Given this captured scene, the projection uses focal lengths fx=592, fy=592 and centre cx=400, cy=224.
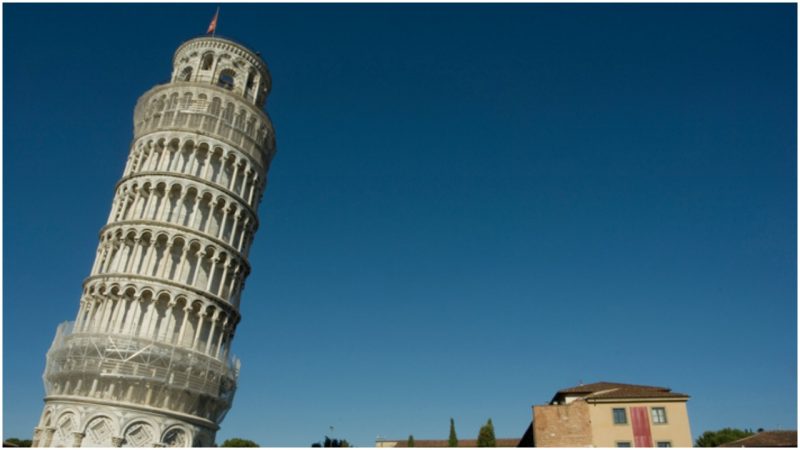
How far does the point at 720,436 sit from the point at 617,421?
1669 inches

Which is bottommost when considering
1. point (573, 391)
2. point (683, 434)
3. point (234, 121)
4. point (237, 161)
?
point (683, 434)

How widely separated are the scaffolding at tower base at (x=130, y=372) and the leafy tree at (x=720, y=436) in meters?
57.8

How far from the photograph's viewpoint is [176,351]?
94.0ft

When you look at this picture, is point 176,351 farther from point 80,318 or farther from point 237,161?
point 237,161

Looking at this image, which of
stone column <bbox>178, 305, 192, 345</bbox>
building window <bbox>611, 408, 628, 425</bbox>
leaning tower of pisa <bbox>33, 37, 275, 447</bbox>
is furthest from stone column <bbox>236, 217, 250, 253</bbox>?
building window <bbox>611, 408, 628, 425</bbox>

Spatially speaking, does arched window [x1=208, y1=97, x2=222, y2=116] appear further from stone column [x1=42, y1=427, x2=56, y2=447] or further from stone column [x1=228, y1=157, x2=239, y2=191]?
stone column [x1=42, y1=427, x2=56, y2=447]

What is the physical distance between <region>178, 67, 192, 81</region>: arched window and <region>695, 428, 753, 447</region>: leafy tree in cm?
6275

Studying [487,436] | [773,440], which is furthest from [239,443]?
[773,440]

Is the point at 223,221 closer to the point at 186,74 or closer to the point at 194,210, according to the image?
the point at 194,210

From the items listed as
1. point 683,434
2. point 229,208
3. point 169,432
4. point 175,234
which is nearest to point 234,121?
point 229,208

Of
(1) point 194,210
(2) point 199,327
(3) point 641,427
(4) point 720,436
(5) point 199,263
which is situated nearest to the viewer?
(2) point 199,327

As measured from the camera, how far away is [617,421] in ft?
107

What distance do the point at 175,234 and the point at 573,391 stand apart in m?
25.3

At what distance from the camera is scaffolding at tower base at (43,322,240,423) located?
90.4ft
